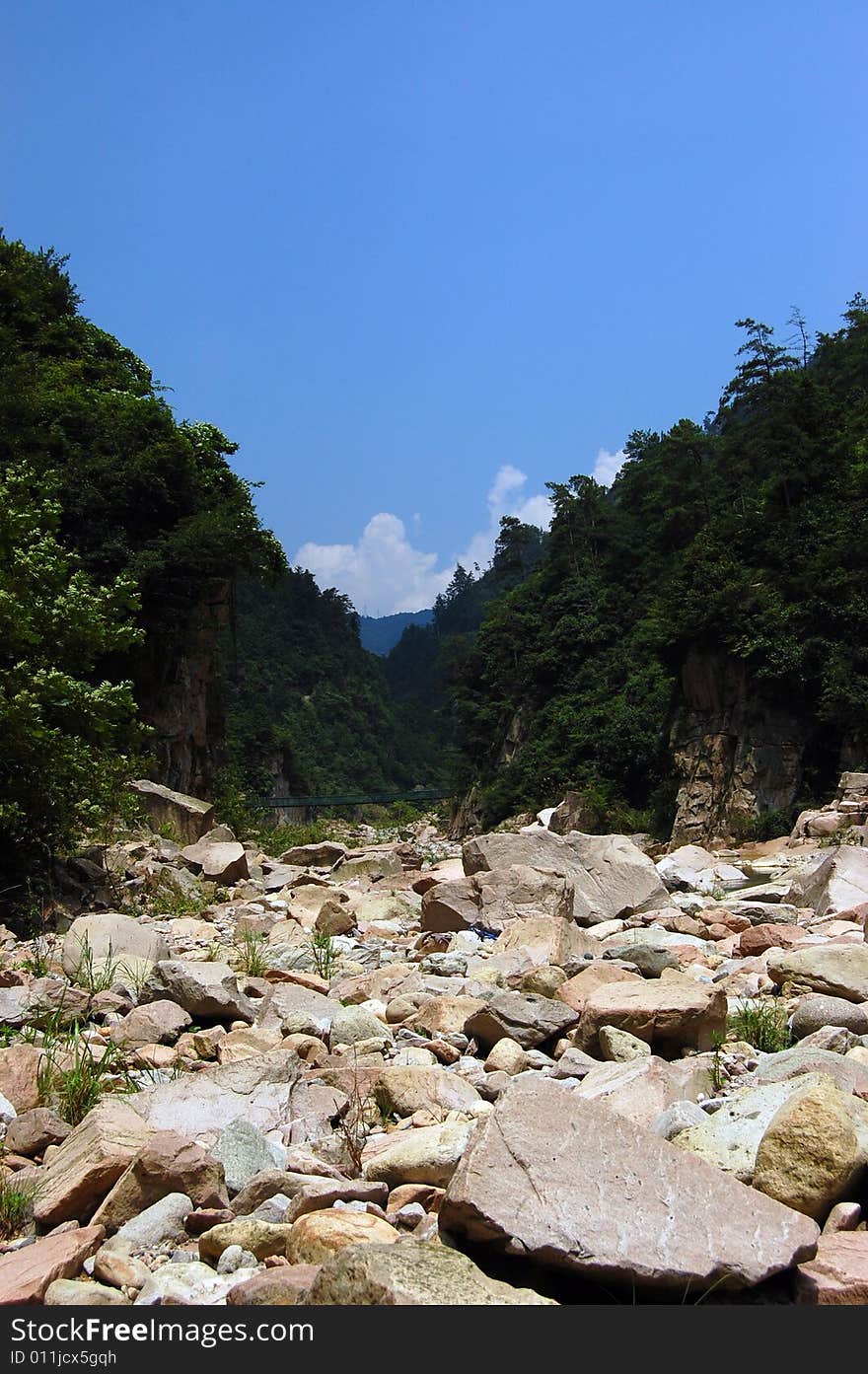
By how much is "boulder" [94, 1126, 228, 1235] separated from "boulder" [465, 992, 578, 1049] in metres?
1.83

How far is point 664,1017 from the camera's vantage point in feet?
14.5

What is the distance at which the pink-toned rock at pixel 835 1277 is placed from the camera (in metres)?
2.23

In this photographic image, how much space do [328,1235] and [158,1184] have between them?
0.69m

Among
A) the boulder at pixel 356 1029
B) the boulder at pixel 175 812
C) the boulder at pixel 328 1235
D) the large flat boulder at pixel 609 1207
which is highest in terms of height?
the boulder at pixel 175 812

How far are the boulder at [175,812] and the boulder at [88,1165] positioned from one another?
11.6 metres

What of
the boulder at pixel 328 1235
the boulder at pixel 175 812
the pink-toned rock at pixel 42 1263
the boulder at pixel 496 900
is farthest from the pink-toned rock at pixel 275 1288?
the boulder at pixel 175 812

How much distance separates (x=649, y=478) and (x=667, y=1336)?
170ft

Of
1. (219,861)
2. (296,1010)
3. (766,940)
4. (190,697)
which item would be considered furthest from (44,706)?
(190,697)

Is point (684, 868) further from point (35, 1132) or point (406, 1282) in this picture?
point (406, 1282)

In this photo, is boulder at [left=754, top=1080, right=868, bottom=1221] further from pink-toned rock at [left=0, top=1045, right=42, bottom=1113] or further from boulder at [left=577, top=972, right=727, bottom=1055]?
pink-toned rock at [left=0, top=1045, right=42, bottom=1113]

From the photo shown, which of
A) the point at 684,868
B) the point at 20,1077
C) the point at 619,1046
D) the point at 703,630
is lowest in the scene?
the point at 684,868

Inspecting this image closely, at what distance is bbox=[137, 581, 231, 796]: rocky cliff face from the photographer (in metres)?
19.7

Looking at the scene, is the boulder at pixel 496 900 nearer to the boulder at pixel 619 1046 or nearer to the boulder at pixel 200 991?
the boulder at pixel 200 991

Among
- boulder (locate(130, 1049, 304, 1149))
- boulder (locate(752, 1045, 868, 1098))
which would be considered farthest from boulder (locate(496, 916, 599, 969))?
boulder (locate(130, 1049, 304, 1149))
